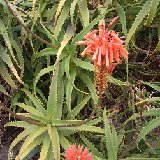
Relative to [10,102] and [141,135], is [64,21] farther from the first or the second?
[141,135]

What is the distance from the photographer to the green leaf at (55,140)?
1977 mm

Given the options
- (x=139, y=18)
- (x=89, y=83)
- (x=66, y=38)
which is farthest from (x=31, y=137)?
(x=139, y=18)

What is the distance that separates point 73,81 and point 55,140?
1.03 feet

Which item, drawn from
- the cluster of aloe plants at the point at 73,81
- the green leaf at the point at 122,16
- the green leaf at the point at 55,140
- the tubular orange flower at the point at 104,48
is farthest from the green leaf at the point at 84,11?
the tubular orange flower at the point at 104,48

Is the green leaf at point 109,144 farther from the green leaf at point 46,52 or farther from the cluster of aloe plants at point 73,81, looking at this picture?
the green leaf at point 46,52

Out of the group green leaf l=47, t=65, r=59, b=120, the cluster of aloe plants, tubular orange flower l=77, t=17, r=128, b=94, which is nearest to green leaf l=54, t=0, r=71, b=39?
the cluster of aloe plants

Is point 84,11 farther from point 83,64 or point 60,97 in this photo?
point 60,97

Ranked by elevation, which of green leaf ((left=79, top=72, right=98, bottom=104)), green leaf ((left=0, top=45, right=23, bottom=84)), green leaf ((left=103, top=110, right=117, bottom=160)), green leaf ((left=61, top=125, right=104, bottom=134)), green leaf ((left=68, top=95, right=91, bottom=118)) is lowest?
green leaf ((left=103, top=110, right=117, bottom=160))

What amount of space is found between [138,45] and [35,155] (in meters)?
0.83

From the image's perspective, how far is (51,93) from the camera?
2.11 metres

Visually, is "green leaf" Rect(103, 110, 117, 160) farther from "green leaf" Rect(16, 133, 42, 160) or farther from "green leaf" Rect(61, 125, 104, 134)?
"green leaf" Rect(16, 133, 42, 160)

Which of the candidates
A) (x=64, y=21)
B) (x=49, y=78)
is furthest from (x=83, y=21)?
(x=49, y=78)

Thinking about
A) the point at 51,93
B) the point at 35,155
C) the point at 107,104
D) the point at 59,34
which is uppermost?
the point at 59,34

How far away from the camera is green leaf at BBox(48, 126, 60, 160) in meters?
1.98
